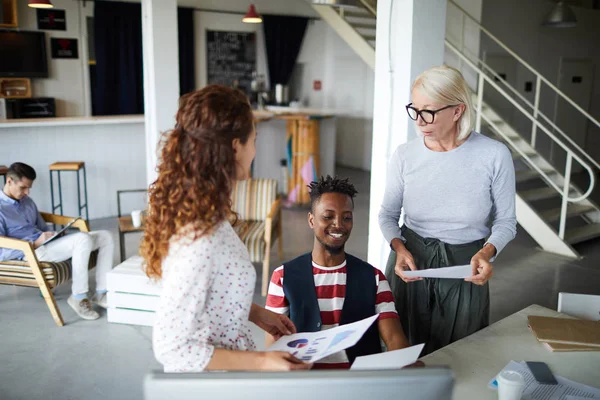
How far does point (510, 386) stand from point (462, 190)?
0.86m

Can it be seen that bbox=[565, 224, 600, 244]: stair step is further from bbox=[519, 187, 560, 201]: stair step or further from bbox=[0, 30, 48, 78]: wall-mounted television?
bbox=[0, 30, 48, 78]: wall-mounted television

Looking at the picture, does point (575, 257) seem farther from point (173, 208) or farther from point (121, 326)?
point (173, 208)

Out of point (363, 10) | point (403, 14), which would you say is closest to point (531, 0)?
point (363, 10)

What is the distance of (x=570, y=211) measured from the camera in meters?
6.46

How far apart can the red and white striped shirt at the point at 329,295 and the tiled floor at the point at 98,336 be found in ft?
4.97

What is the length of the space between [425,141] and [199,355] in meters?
1.38

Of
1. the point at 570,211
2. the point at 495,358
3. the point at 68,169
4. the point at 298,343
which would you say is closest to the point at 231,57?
the point at 68,169

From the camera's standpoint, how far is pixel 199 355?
127 cm

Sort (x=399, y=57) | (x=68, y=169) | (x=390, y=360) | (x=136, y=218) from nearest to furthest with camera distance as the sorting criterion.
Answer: (x=390, y=360) < (x=399, y=57) < (x=136, y=218) < (x=68, y=169)

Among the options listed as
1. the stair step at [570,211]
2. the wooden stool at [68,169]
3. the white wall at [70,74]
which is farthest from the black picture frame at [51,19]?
the stair step at [570,211]

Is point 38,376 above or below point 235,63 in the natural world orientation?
below

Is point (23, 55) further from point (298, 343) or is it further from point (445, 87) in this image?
point (298, 343)

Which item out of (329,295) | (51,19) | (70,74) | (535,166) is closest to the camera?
(329,295)

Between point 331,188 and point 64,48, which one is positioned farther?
point 64,48
